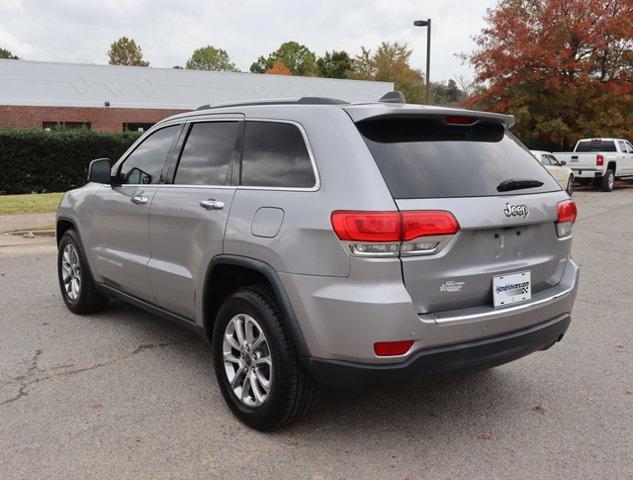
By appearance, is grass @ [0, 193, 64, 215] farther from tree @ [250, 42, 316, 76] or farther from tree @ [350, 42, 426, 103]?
tree @ [250, 42, 316, 76]

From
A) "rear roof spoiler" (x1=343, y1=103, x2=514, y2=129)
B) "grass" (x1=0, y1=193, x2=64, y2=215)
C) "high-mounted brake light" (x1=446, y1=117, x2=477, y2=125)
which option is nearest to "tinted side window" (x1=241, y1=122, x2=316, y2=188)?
"rear roof spoiler" (x1=343, y1=103, x2=514, y2=129)

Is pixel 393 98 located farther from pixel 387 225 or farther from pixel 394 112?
pixel 387 225

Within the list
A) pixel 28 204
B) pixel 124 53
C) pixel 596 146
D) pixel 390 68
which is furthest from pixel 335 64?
pixel 28 204

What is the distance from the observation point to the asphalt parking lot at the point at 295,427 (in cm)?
318

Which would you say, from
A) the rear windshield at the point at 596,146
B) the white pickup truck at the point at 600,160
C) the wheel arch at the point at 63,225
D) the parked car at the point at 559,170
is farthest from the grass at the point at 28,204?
the rear windshield at the point at 596,146

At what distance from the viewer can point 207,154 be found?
4203 millimetres

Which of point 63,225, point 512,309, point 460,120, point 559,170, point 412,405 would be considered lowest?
point 412,405

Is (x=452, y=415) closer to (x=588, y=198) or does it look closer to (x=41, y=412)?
(x=41, y=412)

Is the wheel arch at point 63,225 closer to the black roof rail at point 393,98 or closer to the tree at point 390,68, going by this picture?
the black roof rail at point 393,98

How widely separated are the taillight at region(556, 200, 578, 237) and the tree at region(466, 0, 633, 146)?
955 inches

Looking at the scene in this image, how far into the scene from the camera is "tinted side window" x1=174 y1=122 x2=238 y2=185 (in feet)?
13.2

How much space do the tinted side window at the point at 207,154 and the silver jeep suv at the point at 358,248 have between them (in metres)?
0.01

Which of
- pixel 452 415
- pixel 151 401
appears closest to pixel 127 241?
pixel 151 401

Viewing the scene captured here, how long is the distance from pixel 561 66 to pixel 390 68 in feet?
100
